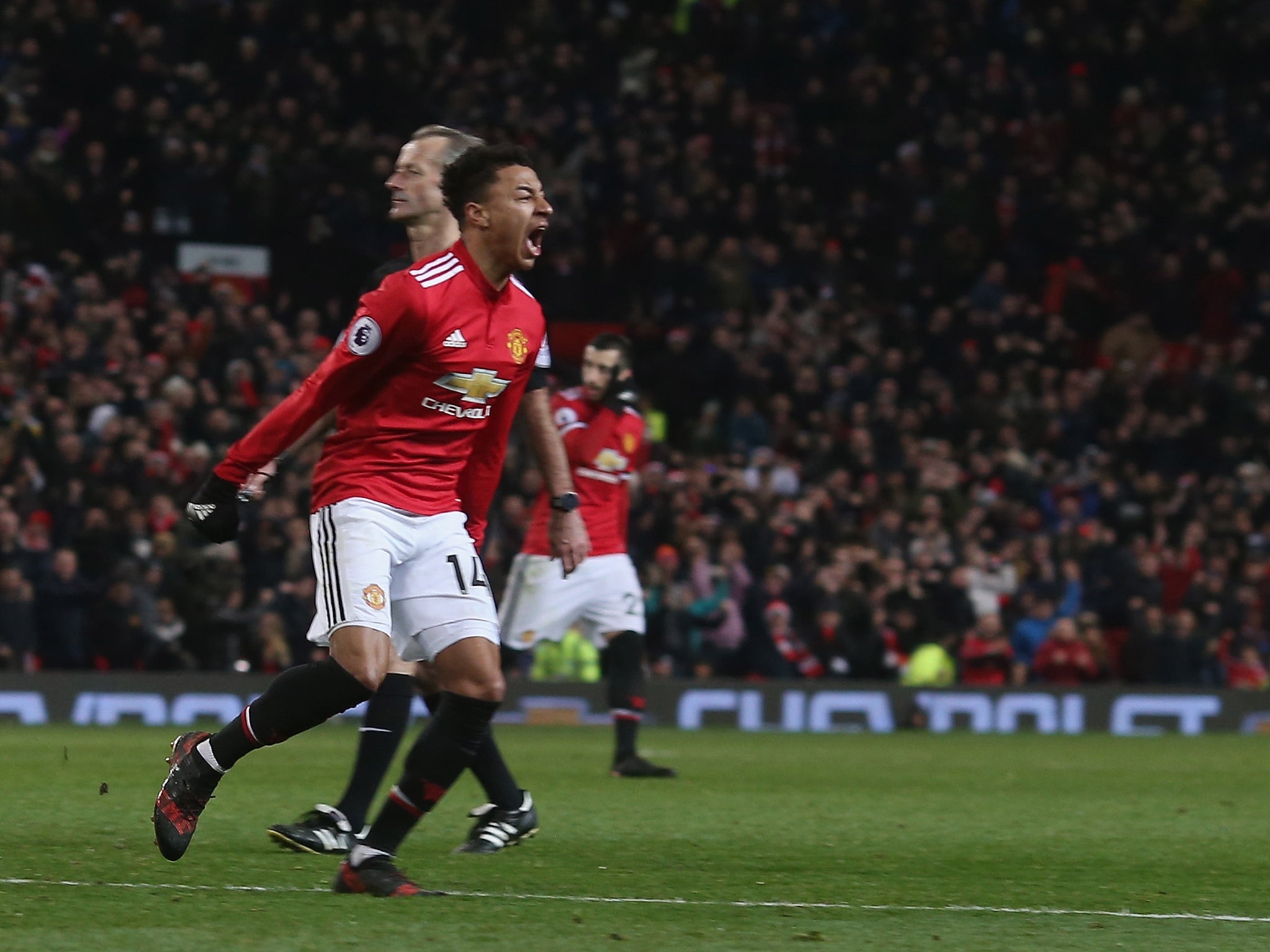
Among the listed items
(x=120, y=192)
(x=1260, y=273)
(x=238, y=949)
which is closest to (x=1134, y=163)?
(x=1260, y=273)

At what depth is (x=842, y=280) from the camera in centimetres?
2369

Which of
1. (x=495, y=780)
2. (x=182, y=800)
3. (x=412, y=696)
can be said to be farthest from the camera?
A: (x=495, y=780)

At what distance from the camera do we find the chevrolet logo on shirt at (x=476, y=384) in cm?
610

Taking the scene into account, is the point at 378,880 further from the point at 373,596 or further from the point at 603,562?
the point at 603,562

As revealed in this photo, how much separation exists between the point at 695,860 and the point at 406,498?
5.95ft

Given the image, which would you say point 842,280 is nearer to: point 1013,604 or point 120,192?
point 1013,604

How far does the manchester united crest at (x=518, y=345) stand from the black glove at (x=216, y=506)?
0.92 meters

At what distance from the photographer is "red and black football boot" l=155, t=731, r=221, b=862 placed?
19.6ft

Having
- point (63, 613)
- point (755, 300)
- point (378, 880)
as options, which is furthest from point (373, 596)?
point (755, 300)

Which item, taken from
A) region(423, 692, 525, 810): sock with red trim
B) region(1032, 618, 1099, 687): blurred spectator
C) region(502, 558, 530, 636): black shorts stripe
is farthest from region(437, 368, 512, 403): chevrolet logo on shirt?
region(1032, 618, 1099, 687): blurred spectator

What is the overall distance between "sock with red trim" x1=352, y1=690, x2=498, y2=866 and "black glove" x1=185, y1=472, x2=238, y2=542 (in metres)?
0.78

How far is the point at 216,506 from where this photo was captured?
581 cm

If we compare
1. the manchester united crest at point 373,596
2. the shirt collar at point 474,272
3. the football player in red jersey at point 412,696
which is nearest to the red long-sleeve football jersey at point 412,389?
the shirt collar at point 474,272

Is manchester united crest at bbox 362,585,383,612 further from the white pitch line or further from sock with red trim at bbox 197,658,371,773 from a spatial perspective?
the white pitch line
